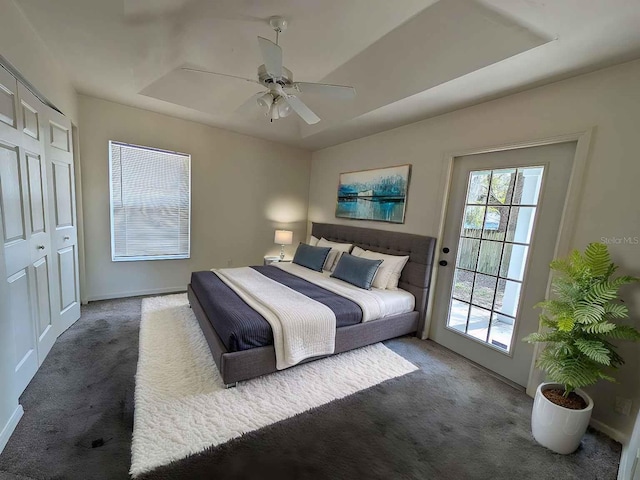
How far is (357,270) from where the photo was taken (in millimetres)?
3201

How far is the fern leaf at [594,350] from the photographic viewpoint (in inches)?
60.3

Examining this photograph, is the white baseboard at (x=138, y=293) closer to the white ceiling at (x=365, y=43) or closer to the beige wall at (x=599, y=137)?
the white ceiling at (x=365, y=43)

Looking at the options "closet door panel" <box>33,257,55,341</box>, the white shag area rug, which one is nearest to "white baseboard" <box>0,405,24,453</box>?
the white shag area rug

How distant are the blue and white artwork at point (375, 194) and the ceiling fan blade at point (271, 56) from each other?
2040 mm

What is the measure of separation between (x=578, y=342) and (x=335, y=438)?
1635 mm

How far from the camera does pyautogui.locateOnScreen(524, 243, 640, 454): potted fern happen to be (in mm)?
1609

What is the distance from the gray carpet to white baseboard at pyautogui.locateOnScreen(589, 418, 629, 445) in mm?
59

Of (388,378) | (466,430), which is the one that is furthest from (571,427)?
(388,378)

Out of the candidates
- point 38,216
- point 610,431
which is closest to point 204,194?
point 38,216

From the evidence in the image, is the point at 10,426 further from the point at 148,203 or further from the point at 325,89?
the point at 325,89

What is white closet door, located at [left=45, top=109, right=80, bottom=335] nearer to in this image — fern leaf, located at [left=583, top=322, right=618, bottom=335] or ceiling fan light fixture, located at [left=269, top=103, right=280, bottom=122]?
ceiling fan light fixture, located at [left=269, top=103, right=280, bottom=122]

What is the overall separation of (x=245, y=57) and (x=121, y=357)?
300 cm

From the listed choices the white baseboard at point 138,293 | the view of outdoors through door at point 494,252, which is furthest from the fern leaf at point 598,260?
the white baseboard at point 138,293

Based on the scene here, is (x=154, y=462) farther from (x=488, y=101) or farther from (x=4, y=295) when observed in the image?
(x=488, y=101)
